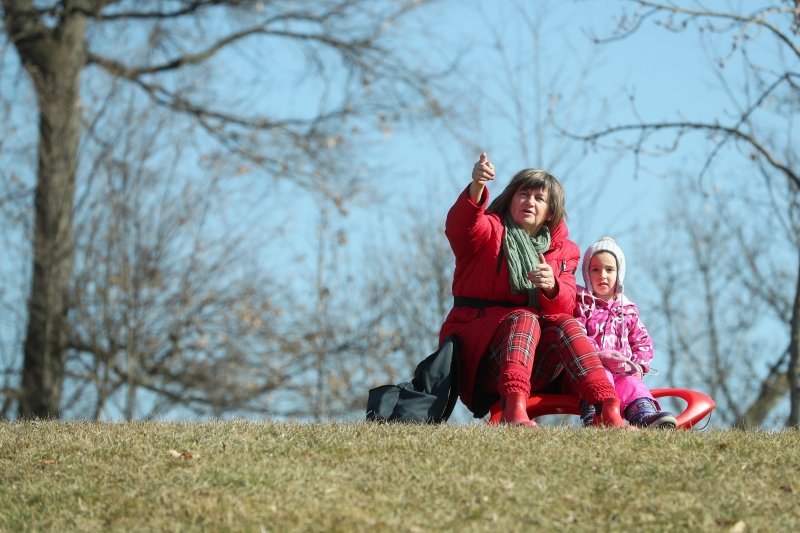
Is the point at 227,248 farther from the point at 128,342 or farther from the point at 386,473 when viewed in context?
the point at 386,473

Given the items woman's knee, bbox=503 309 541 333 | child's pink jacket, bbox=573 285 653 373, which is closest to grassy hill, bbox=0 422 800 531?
woman's knee, bbox=503 309 541 333

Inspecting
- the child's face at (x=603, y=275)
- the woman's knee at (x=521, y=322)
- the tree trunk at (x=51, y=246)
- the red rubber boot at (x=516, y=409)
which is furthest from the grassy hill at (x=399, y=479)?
the tree trunk at (x=51, y=246)

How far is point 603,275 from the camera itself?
8.19 meters

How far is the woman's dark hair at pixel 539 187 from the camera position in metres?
7.98

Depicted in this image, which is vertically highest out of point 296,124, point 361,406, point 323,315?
point 296,124

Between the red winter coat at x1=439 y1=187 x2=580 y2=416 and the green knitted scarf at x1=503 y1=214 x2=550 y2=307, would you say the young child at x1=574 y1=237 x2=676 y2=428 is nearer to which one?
the red winter coat at x1=439 y1=187 x2=580 y2=416

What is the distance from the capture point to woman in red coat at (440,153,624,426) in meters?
7.40

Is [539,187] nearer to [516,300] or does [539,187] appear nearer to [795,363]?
[516,300]

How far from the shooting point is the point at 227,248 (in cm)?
1873

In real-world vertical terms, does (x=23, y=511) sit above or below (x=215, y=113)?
below

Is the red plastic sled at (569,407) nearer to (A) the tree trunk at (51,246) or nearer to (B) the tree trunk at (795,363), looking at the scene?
(B) the tree trunk at (795,363)

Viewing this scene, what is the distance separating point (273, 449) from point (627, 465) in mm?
1819

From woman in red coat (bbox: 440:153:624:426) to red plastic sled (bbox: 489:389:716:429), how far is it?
0.12 metres

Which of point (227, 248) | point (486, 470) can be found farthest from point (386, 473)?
point (227, 248)
